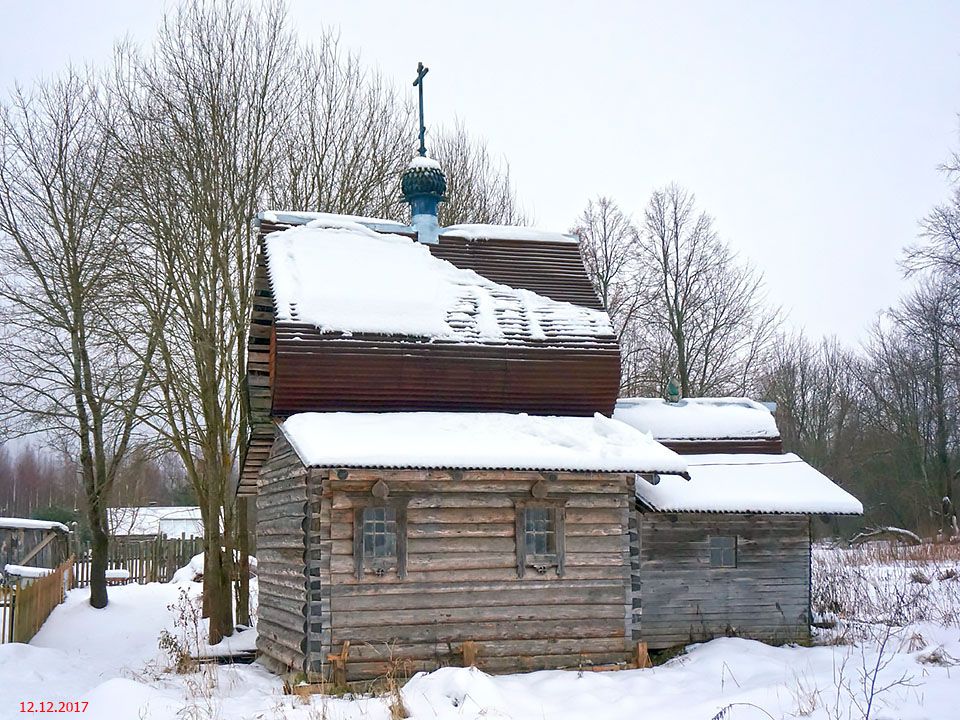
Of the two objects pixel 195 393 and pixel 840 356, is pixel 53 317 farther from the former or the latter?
pixel 840 356

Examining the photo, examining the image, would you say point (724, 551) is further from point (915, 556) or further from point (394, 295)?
point (915, 556)

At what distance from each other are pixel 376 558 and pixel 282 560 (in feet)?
7.71

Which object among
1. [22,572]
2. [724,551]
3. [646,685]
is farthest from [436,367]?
[22,572]

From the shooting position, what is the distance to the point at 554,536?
1370cm

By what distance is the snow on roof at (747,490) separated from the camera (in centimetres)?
1484

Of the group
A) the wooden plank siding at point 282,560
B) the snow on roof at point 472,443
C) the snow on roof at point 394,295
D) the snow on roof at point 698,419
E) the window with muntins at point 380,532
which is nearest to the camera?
the snow on roof at point 472,443

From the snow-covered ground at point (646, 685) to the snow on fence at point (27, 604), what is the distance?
1181mm

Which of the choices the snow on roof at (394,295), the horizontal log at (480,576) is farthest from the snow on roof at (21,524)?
the horizontal log at (480,576)

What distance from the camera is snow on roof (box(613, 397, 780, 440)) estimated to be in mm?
17266

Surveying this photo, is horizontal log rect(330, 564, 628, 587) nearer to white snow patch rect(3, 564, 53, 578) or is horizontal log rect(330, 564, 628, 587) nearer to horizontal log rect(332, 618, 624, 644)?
horizontal log rect(332, 618, 624, 644)

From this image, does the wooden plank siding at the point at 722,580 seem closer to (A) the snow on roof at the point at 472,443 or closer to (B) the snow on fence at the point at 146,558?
(A) the snow on roof at the point at 472,443

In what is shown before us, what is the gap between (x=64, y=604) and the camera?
24.2 m

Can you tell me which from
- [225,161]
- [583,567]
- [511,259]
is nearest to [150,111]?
[225,161]

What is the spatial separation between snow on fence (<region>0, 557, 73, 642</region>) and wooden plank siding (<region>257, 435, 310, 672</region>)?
3958 millimetres
